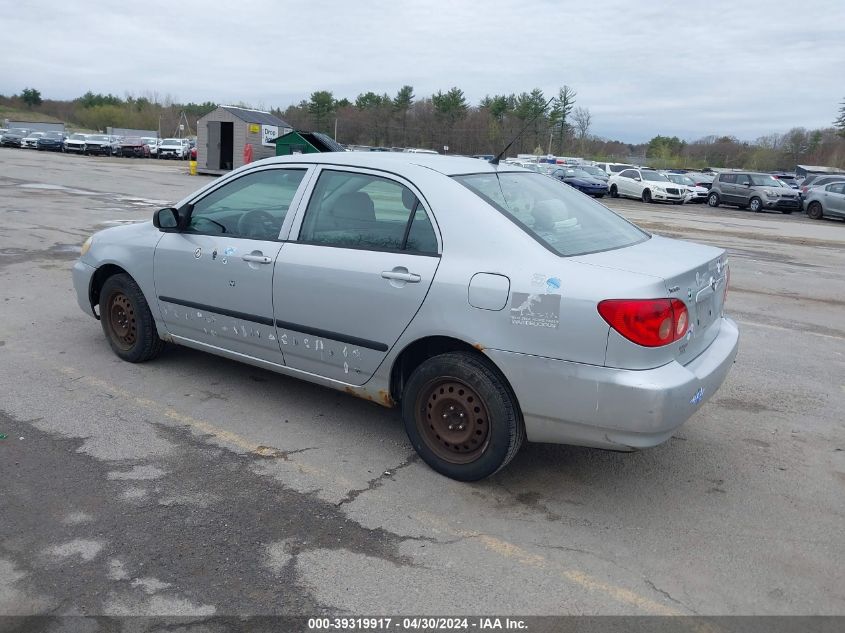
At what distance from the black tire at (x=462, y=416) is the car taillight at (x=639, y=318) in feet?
2.17

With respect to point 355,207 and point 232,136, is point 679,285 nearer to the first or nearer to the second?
point 355,207

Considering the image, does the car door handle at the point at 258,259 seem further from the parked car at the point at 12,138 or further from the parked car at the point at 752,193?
the parked car at the point at 12,138

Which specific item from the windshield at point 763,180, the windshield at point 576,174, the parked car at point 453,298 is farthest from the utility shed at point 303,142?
the parked car at point 453,298

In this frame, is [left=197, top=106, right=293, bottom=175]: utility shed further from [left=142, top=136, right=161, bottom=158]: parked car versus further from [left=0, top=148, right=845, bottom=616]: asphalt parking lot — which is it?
[left=0, top=148, right=845, bottom=616]: asphalt parking lot

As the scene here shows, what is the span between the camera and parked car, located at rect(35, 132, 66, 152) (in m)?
56.9

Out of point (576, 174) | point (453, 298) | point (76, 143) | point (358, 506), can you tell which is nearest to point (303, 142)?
point (576, 174)

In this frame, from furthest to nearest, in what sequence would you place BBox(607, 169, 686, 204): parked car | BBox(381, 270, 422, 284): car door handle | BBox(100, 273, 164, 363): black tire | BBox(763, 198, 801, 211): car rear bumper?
BBox(607, 169, 686, 204): parked car, BBox(763, 198, 801, 211): car rear bumper, BBox(100, 273, 164, 363): black tire, BBox(381, 270, 422, 284): car door handle

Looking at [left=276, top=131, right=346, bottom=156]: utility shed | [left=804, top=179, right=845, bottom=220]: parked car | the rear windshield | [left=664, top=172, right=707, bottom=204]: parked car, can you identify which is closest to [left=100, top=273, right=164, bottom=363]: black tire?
the rear windshield

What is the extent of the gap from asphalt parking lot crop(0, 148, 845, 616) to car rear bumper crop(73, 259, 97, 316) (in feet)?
1.26

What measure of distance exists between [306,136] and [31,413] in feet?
70.5

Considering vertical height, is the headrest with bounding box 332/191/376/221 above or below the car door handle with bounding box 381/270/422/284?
above

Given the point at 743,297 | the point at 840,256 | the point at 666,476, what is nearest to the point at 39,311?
the point at 666,476

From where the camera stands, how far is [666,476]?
4176 millimetres

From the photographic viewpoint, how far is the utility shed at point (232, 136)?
34.3m
